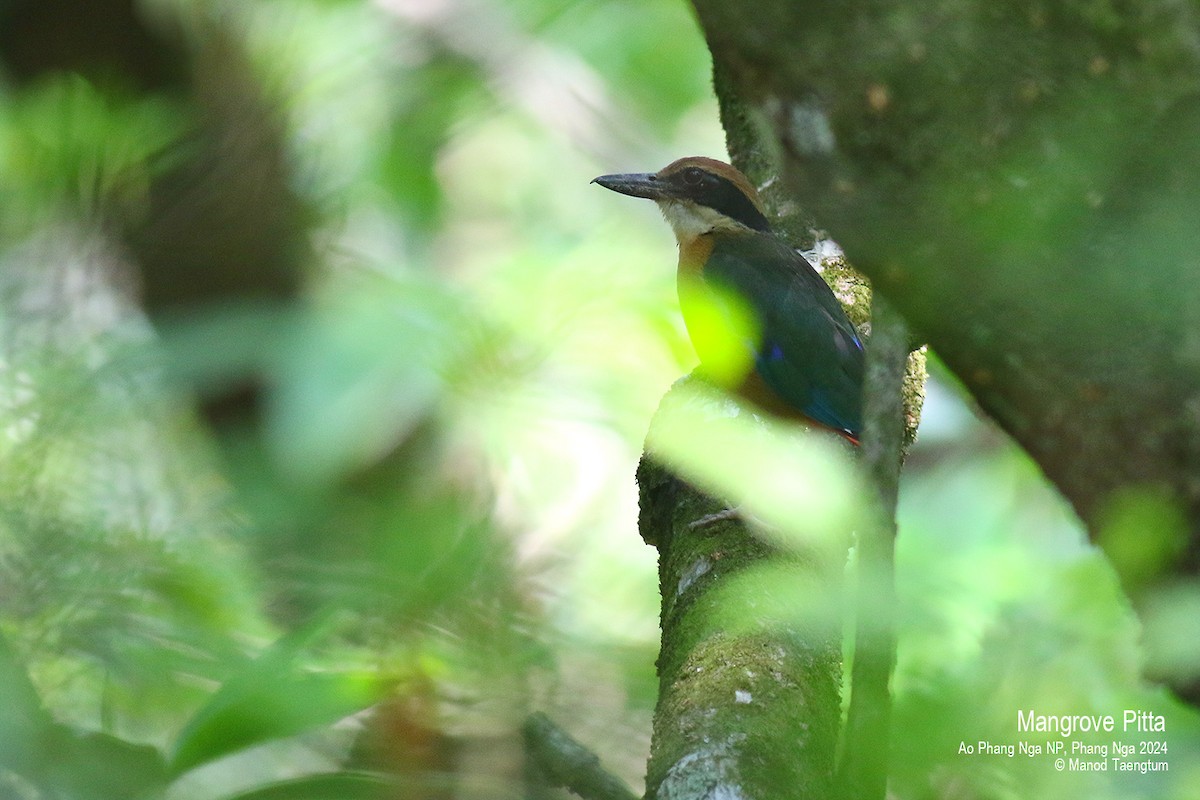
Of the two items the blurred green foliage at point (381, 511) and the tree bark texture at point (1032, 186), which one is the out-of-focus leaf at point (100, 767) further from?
the tree bark texture at point (1032, 186)

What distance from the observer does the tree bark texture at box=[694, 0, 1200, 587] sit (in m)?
1.28

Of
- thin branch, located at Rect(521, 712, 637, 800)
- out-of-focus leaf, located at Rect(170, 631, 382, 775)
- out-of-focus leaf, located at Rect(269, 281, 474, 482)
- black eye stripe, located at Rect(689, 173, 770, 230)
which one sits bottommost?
out-of-focus leaf, located at Rect(170, 631, 382, 775)

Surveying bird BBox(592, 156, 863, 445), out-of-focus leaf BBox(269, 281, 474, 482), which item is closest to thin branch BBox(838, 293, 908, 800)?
out-of-focus leaf BBox(269, 281, 474, 482)

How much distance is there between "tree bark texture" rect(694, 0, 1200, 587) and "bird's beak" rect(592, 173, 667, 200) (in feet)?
11.5

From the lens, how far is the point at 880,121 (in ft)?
4.46

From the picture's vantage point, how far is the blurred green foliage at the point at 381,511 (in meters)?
1.16

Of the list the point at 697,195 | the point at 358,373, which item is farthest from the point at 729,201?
the point at 358,373

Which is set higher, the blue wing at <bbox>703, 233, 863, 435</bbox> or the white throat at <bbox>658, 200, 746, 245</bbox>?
the white throat at <bbox>658, 200, 746, 245</bbox>

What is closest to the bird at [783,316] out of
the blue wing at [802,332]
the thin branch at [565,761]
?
the blue wing at [802,332]

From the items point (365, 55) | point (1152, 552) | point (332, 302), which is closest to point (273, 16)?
point (365, 55)

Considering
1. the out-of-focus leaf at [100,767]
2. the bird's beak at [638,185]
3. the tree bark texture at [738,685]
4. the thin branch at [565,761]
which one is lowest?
the out-of-focus leaf at [100,767]

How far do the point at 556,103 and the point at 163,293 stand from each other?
162cm

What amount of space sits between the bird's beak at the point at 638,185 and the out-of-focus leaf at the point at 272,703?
12.5 feet

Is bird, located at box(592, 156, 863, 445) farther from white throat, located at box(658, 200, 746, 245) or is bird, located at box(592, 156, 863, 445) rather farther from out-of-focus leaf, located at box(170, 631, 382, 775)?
out-of-focus leaf, located at box(170, 631, 382, 775)
